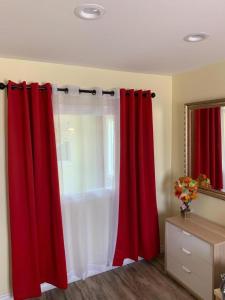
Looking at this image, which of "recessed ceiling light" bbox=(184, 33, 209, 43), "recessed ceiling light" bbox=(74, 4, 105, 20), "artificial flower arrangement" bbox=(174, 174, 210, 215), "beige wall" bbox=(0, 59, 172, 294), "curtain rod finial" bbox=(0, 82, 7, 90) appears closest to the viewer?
"recessed ceiling light" bbox=(74, 4, 105, 20)

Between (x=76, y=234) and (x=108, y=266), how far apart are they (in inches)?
24.1

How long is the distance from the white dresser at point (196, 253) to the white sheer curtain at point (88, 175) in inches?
25.3

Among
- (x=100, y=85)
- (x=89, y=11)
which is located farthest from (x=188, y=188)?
(x=89, y=11)

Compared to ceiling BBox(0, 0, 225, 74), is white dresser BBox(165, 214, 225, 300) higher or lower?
lower

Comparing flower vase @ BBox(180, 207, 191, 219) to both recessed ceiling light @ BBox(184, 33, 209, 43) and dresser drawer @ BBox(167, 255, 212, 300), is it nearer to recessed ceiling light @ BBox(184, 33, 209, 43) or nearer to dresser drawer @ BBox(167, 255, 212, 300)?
dresser drawer @ BBox(167, 255, 212, 300)

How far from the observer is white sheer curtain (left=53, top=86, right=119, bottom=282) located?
97.0 inches

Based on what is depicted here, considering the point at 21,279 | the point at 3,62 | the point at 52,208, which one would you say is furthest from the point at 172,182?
the point at 3,62

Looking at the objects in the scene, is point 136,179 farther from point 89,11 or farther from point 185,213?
point 89,11

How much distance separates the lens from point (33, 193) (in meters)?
2.24

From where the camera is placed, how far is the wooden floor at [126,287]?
2.40m

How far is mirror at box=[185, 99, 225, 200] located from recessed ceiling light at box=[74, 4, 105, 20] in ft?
5.09

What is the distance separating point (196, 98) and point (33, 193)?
1.97 metres

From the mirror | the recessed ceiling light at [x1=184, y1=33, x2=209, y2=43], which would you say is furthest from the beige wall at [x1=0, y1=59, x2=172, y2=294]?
the recessed ceiling light at [x1=184, y1=33, x2=209, y2=43]

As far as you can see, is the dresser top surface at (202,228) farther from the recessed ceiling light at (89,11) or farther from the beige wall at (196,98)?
the recessed ceiling light at (89,11)
